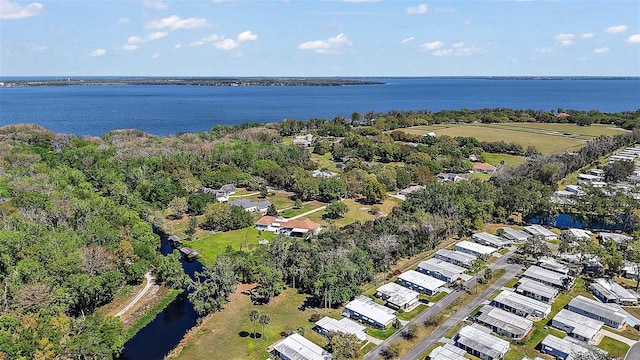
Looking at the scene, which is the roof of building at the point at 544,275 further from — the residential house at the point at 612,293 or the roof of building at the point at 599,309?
the roof of building at the point at 599,309

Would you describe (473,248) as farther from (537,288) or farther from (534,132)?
(534,132)

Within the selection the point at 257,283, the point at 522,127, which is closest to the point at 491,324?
the point at 257,283

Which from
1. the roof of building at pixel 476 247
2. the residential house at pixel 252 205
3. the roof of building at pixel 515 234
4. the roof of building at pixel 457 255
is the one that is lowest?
the roof of building at pixel 457 255

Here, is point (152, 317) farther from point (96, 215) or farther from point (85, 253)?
point (96, 215)

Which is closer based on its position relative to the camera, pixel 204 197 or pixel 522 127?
pixel 204 197

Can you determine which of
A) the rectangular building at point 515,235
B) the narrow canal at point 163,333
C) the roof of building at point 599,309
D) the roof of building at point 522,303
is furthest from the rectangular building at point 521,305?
the narrow canal at point 163,333

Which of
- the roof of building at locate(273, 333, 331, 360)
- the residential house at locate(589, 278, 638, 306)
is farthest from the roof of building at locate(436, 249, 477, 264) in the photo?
the roof of building at locate(273, 333, 331, 360)
